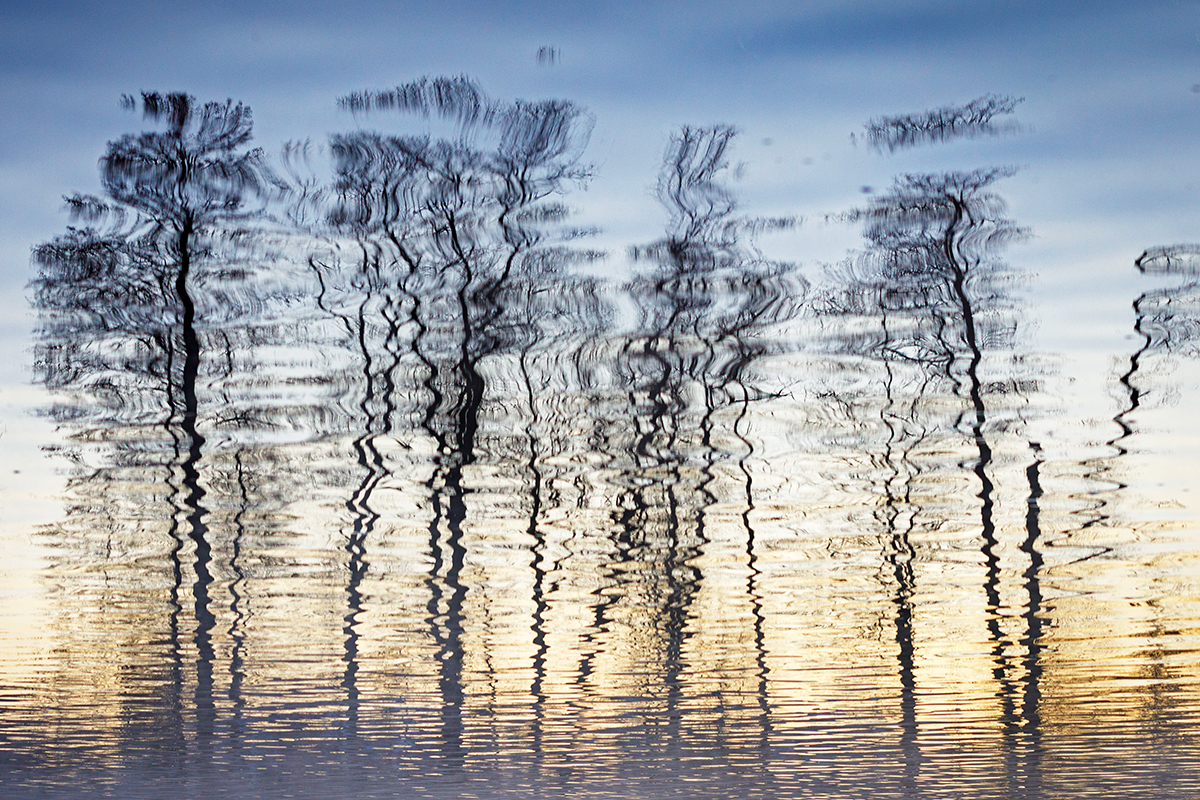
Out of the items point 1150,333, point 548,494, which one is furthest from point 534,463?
point 1150,333

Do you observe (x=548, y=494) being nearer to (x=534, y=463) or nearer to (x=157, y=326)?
(x=534, y=463)

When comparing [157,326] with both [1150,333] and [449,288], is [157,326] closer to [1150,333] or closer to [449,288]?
[449,288]

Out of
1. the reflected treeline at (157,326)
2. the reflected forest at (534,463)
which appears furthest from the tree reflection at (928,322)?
the reflected treeline at (157,326)

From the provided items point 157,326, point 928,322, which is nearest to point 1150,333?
point 928,322

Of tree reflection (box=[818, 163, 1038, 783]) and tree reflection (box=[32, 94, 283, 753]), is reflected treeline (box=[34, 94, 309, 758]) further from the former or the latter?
tree reflection (box=[818, 163, 1038, 783])

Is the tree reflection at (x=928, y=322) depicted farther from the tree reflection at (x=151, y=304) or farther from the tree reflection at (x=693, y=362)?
the tree reflection at (x=151, y=304)

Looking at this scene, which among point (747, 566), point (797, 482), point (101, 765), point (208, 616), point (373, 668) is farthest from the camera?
point (797, 482)

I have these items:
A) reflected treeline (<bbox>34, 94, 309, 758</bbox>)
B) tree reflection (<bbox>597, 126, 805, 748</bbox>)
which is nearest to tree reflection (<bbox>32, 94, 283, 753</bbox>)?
reflected treeline (<bbox>34, 94, 309, 758</bbox>)

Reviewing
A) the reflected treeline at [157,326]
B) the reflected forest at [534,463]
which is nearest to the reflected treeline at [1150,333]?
the reflected forest at [534,463]

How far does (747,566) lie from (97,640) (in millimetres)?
4053

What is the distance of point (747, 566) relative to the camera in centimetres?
630

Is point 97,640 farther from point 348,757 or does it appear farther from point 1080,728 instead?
point 1080,728

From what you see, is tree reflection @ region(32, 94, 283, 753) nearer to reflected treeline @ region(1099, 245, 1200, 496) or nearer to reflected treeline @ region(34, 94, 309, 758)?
reflected treeline @ region(34, 94, 309, 758)

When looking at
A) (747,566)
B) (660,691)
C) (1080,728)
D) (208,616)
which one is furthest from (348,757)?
(1080,728)
